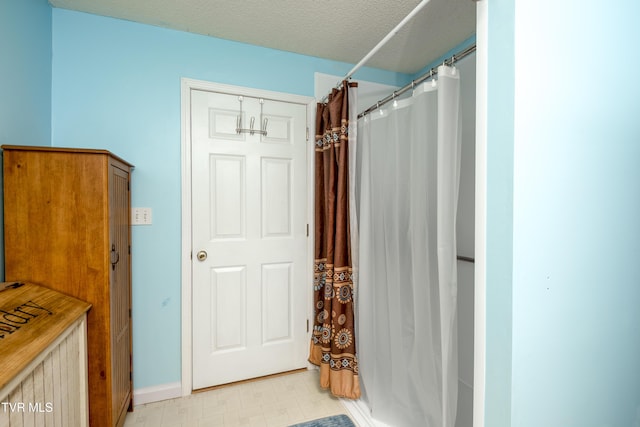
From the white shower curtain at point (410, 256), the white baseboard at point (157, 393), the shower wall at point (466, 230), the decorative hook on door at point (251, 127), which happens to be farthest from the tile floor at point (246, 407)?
the decorative hook on door at point (251, 127)

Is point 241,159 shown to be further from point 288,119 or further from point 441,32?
point 441,32

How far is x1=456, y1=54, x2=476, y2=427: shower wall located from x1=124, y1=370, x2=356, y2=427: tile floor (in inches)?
27.6

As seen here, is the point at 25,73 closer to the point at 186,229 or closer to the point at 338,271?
the point at 186,229

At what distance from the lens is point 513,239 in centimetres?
82

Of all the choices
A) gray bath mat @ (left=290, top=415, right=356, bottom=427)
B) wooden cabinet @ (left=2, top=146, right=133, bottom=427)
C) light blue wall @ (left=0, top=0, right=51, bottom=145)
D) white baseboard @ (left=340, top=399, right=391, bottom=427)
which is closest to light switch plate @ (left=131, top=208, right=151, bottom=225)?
wooden cabinet @ (left=2, top=146, right=133, bottom=427)

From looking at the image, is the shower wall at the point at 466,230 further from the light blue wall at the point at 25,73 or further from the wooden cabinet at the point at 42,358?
the light blue wall at the point at 25,73

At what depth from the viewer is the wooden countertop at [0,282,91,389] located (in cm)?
74

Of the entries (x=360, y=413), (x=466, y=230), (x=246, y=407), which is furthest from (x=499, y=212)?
(x=246, y=407)

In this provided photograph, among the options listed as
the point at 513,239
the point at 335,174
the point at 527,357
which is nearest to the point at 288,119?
the point at 335,174

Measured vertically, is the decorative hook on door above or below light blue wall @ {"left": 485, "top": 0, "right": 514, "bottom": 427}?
above

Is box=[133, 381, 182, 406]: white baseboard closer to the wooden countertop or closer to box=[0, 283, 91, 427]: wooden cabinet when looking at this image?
box=[0, 283, 91, 427]: wooden cabinet

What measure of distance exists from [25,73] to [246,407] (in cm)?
214

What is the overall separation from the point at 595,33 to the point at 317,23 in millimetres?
1345

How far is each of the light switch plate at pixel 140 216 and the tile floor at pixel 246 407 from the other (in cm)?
114
